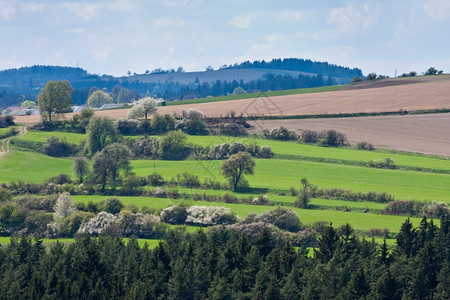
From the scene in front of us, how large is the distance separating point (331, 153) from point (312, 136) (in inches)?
405

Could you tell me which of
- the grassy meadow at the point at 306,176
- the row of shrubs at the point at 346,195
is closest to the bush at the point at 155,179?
the grassy meadow at the point at 306,176

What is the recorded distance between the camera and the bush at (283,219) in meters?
98.2

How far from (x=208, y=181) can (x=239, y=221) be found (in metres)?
20.0

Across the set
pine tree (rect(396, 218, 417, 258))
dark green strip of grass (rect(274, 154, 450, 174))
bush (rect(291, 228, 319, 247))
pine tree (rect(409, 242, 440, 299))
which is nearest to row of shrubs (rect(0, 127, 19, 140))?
dark green strip of grass (rect(274, 154, 450, 174))

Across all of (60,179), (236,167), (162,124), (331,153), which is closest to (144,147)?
(162,124)

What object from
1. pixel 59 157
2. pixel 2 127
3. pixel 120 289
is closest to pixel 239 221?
pixel 120 289

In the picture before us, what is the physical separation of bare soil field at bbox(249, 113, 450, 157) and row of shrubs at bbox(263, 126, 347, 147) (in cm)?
207

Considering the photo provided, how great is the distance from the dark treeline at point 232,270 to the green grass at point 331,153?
3991 cm

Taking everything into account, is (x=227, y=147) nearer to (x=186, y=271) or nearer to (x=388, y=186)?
(x=388, y=186)

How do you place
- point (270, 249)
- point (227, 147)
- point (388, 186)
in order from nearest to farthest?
point (270, 249)
point (388, 186)
point (227, 147)

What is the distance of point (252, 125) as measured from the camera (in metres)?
157

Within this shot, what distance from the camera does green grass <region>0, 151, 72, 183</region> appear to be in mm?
131000

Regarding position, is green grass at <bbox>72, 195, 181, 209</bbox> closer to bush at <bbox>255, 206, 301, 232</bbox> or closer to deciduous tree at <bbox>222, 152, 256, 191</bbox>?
deciduous tree at <bbox>222, 152, 256, 191</bbox>

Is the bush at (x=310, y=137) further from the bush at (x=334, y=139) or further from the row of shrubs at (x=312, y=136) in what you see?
the bush at (x=334, y=139)
